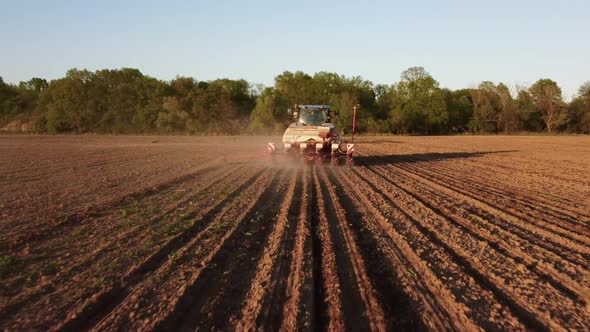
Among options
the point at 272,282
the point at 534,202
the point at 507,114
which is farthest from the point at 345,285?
the point at 507,114

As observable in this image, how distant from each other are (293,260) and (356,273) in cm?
80

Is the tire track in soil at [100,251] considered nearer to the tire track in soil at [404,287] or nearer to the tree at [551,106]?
the tire track in soil at [404,287]

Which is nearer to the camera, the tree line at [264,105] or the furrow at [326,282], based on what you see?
the furrow at [326,282]

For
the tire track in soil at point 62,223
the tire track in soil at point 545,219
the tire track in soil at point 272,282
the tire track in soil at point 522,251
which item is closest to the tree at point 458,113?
the tire track in soil at point 545,219

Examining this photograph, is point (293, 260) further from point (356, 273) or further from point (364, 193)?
point (364, 193)

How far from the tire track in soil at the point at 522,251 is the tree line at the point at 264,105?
43.9 meters

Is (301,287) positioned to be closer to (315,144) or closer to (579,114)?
(315,144)

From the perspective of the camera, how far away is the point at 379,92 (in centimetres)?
7412

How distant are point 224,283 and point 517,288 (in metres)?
2.98

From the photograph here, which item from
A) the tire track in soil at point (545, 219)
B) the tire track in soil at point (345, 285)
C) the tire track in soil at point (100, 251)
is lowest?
the tire track in soil at point (545, 219)

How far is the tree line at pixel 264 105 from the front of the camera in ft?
174

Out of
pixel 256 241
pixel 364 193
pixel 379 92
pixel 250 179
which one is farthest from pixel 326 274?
pixel 379 92

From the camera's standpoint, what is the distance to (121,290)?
3543mm

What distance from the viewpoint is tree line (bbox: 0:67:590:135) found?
52.9 metres
